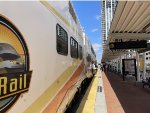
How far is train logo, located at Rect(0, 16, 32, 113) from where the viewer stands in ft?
10.3

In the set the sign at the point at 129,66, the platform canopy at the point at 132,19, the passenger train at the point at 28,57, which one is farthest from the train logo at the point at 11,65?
the sign at the point at 129,66

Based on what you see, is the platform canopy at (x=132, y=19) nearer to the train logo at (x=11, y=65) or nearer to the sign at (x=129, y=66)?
the sign at (x=129, y=66)

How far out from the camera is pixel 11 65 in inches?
131

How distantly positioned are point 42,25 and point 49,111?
1.38 m

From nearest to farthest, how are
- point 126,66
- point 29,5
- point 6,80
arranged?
point 6,80
point 29,5
point 126,66

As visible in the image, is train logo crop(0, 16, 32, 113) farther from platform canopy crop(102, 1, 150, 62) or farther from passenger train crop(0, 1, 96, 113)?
platform canopy crop(102, 1, 150, 62)

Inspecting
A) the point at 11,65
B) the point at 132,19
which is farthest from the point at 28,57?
the point at 132,19

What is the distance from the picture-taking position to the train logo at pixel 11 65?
3133 mm

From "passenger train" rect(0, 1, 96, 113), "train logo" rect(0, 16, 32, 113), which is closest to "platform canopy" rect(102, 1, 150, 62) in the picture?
"passenger train" rect(0, 1, 96, 113)

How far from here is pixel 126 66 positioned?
22.2m

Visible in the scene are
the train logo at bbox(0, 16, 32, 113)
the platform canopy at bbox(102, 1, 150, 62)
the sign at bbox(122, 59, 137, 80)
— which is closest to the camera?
the train logo at bbox(0, 16, 32, 113)

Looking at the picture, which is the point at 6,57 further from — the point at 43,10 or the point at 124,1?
the point at 124,1

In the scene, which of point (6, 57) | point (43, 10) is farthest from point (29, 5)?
point (6, 57)

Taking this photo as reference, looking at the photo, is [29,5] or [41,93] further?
[41,93]
